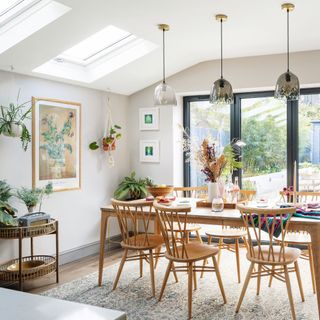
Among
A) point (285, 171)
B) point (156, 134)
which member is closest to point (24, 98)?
point (156, 134)

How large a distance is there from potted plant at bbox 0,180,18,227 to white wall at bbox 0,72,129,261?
262mm

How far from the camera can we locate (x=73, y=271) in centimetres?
444

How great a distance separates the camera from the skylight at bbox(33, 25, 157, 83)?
459 cm

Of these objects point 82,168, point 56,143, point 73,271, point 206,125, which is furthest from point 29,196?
point 206,125

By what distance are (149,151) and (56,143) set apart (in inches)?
60.8

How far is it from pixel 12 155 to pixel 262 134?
3.17 meters

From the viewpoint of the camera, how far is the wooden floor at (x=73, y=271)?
12.9 ft

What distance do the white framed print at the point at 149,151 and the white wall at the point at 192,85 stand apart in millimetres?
65

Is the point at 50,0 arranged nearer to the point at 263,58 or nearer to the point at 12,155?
the point at 12,155

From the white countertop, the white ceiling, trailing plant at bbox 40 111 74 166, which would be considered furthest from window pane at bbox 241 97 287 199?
the white countertop

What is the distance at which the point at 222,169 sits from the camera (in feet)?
12.9

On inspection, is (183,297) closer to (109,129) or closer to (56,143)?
(56,143)

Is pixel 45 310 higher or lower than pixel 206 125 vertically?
lower

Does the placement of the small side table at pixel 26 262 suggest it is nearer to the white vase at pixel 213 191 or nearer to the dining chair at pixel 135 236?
the dining chair at pixel 135 236
